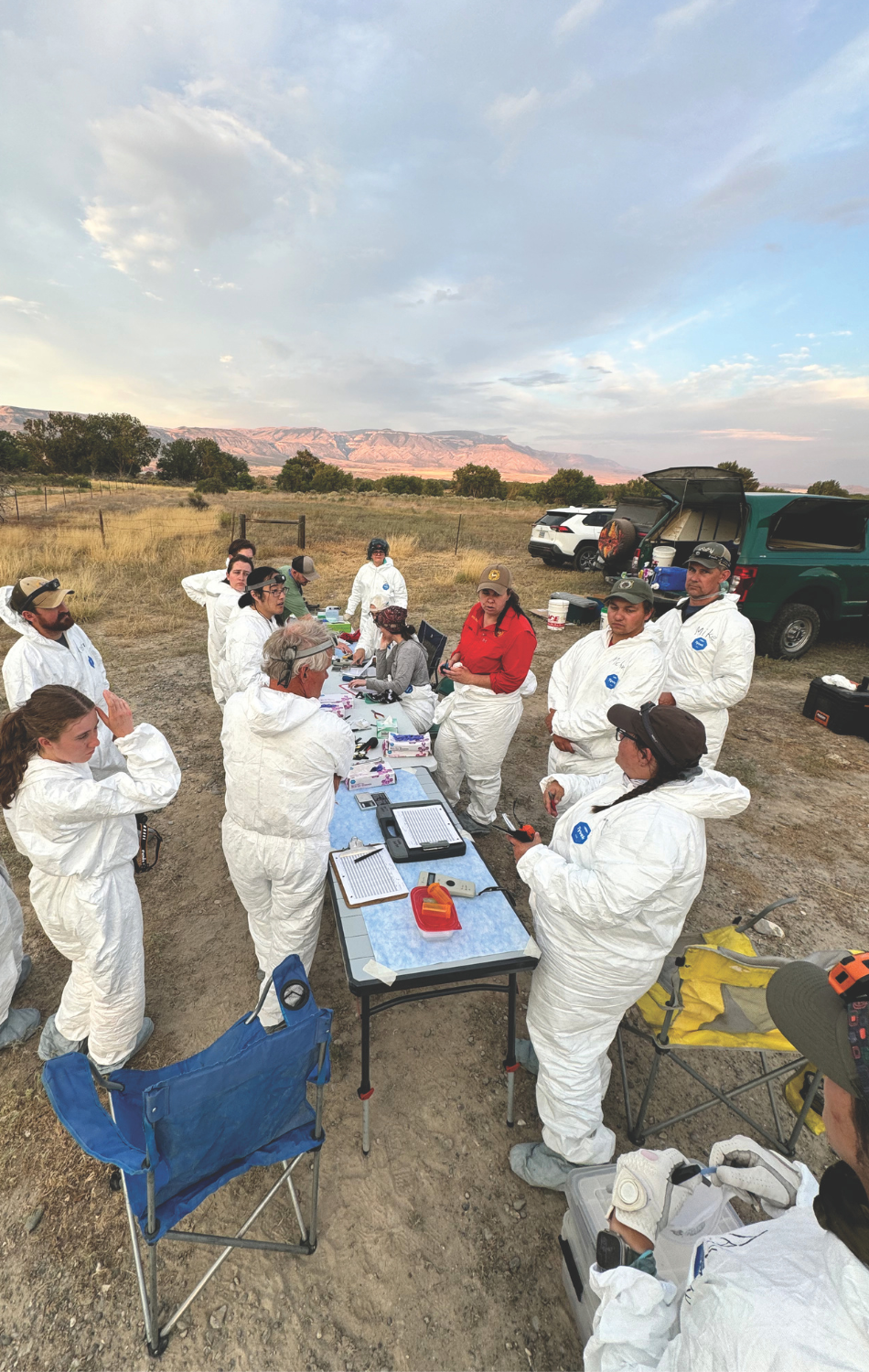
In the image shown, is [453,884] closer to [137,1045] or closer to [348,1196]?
[348,1196]

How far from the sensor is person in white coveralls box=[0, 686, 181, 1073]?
2.14 m

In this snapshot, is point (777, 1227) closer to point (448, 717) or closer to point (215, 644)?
point (448, 717)

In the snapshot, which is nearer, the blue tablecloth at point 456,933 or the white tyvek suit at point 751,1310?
the white tyvek suit at point 751,1310

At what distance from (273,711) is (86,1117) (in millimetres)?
1369

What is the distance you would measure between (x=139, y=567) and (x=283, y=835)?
12.6 metres

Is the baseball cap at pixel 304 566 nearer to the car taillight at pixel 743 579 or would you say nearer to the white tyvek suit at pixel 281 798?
the white tyvek suit at pixel 281 798

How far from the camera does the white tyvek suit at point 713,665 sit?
4109mm

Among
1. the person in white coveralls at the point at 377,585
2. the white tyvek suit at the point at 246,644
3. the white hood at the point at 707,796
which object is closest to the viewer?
the white hood at the point at 707,796

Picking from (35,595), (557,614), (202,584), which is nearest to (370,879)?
(35,595)

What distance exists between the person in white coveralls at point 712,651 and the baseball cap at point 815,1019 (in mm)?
3102

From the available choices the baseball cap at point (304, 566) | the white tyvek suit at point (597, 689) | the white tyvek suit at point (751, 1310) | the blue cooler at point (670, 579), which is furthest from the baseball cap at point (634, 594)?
the blue cooler at point (670, 579)

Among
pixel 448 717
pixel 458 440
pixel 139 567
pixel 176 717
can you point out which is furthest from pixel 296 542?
pixel 458 440

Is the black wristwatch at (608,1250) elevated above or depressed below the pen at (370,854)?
below

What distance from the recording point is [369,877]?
263 cm
